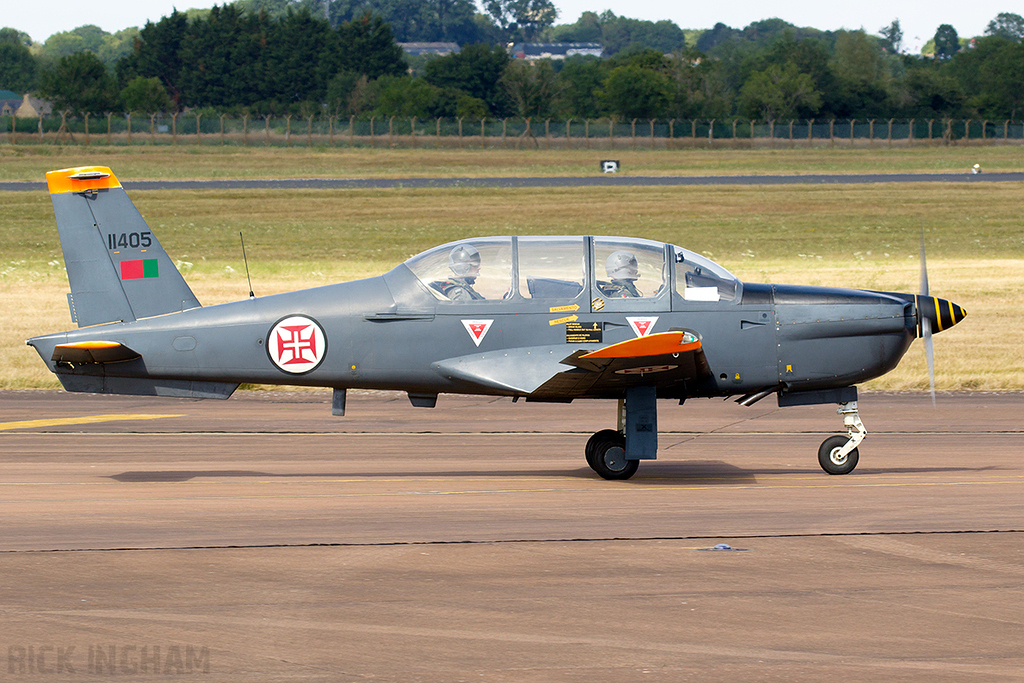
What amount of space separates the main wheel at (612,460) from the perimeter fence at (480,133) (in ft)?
248

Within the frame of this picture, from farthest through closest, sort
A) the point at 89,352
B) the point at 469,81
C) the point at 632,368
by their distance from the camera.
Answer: the point at 469,81 → the point at 89,352 → the point at 632,368

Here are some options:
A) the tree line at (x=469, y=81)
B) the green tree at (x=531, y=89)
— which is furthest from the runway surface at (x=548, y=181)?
the green tree at (x=531, y=89)

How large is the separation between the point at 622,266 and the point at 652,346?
1088mm

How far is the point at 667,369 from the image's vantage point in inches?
409

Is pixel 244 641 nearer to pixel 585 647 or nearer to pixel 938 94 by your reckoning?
pixel 585 647

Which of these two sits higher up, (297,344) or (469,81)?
(469,81)

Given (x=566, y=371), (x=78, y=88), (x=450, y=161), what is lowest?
(x=566, y=371)

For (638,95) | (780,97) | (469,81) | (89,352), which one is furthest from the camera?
(469,81)

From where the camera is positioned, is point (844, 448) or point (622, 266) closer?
point (622, 266)

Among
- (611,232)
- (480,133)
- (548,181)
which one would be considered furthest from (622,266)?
(480,133)

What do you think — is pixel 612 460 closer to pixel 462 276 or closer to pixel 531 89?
pixel 462 276

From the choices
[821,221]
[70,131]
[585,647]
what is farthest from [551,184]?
[585,647]

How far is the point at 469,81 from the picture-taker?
410ft

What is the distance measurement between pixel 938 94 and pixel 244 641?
4854 inches
